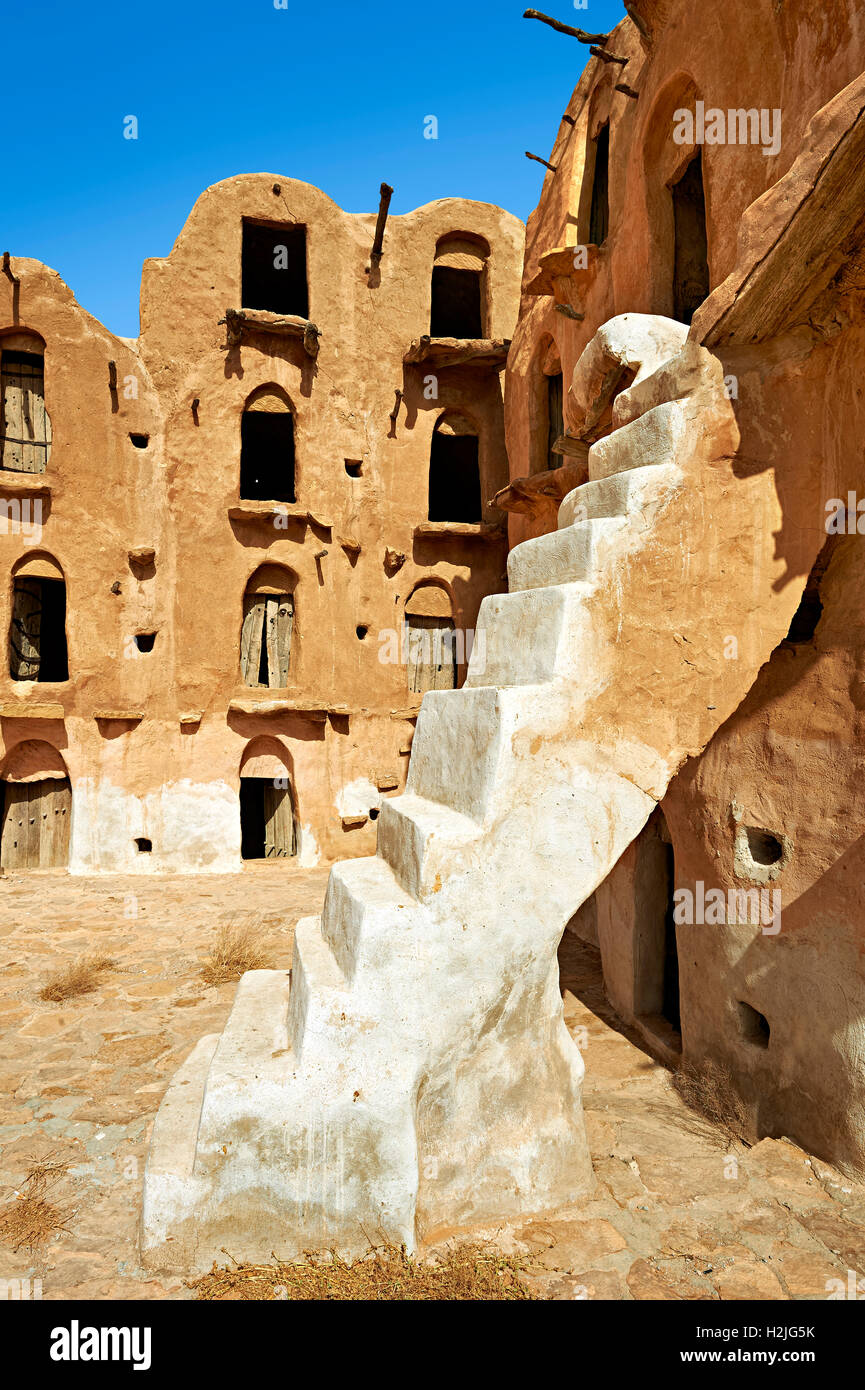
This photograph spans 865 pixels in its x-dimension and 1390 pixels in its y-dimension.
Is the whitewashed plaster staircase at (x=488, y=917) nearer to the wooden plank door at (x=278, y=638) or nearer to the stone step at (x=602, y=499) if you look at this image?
the stone step at (x=602, y=499)

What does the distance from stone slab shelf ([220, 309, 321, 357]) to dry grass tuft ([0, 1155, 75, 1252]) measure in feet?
42.9

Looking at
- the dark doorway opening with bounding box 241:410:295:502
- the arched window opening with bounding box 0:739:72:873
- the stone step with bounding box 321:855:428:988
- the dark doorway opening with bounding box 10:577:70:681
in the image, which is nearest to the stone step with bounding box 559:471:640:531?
the stone step with bounding box 321:855:428:988

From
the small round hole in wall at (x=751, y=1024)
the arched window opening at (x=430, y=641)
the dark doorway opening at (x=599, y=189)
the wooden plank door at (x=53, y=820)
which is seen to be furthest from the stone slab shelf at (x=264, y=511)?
the small round hole in wall at (x=751, y=1024)

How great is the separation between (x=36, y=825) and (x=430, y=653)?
7634 millimetres

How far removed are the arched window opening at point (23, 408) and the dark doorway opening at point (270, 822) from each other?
6.74 metres

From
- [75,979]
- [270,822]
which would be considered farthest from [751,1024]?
[270,822]

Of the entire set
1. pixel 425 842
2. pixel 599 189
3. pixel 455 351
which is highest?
pixel 455 351

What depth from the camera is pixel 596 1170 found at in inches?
175

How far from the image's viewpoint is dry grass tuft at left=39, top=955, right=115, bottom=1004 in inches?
284

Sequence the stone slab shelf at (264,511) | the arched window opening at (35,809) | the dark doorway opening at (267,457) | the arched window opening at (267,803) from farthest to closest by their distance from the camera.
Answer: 1. the dark doorway opening at (267,457)
2. the arched window opening at (267,803)
3. the stone slab shelf at (264,511)
4. the arched window opening at (35,809)

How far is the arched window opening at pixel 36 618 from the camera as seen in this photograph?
13.2m

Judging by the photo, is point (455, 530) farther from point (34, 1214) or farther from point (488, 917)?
point (34, 1214)

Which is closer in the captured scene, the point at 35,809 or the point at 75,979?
the point at 75,979
